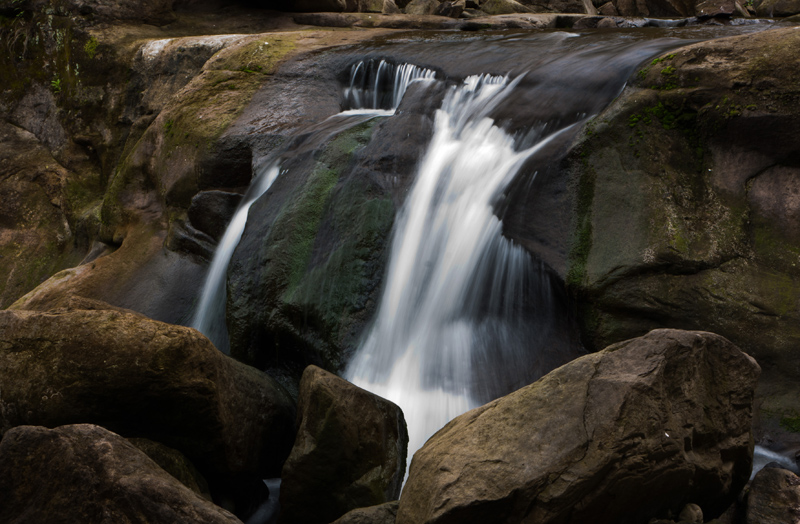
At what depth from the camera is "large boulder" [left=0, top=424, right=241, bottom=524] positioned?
9.07ft

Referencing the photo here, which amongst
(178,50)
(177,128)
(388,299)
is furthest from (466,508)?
(178,50)

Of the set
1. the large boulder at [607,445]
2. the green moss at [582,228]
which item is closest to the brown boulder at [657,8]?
the green moss at [582,228]

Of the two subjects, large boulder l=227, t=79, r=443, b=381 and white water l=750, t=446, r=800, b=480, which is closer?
white water l=750, t=446, r=800, b=480

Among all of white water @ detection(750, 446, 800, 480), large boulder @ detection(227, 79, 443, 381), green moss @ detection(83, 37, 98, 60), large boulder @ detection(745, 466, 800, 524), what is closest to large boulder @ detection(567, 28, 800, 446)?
white water @ detection(750, 446, 800, 480)

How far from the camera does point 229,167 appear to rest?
7156mm

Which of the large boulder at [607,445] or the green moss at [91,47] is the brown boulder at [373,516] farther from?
the green moss at [91,47]

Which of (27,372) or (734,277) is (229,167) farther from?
(734,277)

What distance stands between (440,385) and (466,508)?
5.97 feet

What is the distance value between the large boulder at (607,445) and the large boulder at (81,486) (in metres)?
0.97

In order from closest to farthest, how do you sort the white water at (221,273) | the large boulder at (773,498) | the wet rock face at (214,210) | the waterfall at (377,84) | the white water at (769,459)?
the large boulder at (773,498)
the white water at (769,459)
the white water at (221,273)
the wet rock face at (214,210)
the waterfall at (377,84)

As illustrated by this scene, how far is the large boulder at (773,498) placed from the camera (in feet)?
9.88

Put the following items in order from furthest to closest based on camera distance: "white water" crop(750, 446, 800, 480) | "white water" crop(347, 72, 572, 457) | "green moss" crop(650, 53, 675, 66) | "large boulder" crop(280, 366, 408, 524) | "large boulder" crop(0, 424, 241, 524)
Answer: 1. "green moss" crop(650, 53, 675, 66)
2. "white water" crop(347, 72, 572, 457)
3. "white water" crop(750, 446, 800, 480)
4. "large boulder" crop(280, 366, 408, 524)
5. "large boulder" crop(0, 424, 241, 524)

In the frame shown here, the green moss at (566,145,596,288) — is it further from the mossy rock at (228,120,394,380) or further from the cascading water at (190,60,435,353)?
the cascading water at (190,60,435,353)

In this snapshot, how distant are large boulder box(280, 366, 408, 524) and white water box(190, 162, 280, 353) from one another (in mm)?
2035
